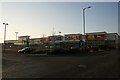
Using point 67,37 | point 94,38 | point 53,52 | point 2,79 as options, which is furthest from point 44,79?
point 67,37

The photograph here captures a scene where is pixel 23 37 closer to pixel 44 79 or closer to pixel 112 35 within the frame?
pixel 112 35

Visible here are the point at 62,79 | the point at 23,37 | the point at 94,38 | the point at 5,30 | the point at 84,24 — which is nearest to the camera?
the point at 62,79

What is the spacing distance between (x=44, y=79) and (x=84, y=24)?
39.3 meters

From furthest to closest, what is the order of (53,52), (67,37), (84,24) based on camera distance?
(67,37) → (84,24) → (53,52)

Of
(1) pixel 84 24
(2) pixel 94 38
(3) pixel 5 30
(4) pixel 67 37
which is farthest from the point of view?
(4) pixel 67 37

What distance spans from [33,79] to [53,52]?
96.1 ft

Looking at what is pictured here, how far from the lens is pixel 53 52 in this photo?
137ft

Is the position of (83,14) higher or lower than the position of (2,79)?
higher

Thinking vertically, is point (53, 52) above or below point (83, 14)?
below

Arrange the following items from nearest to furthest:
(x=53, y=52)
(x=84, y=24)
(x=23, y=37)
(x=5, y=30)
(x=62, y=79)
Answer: (x=62, y=79), (x=53, y=52), (x=84, y=24), (x=5, y=30), (x=23, y=37)

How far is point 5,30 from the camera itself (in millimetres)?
71250

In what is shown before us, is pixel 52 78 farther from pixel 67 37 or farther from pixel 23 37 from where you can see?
pixel 23 37

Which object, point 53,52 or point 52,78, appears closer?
point 52,78

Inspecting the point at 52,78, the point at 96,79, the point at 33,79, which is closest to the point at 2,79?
the point at 33,79
